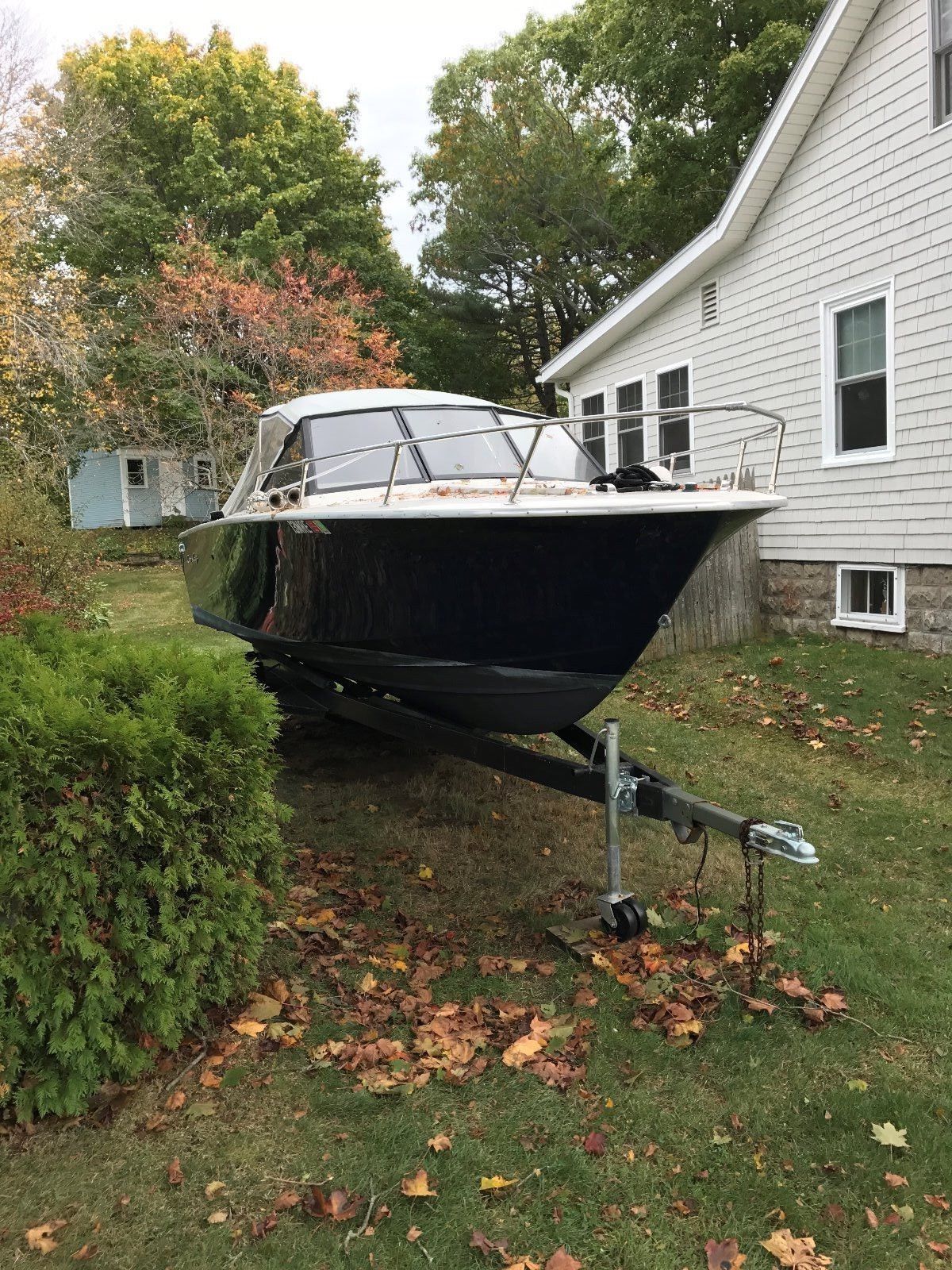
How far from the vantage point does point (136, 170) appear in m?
23.2

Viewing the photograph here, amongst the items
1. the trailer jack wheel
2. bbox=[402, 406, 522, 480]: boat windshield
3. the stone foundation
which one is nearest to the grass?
the trailer jack wheel

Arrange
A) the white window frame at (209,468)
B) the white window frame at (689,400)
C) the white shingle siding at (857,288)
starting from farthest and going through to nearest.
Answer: the white window frame at (209,468) < the white window frame at (689,400) < the white shingle siding at (857,288)

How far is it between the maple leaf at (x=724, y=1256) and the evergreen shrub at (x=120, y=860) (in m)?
1.79

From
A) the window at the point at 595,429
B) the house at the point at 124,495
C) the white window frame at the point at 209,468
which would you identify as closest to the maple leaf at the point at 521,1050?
the window at the point at 595,429

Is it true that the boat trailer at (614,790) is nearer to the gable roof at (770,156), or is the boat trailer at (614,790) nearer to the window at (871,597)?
the window at (871,597)

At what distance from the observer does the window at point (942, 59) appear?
7898mm

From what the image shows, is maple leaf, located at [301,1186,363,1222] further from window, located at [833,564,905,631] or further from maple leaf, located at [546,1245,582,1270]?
window, located at [833,564,905,631]

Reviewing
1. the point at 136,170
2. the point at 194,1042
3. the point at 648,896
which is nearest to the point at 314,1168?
the point at 194,1042

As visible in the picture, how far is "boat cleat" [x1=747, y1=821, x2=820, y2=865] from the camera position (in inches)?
123

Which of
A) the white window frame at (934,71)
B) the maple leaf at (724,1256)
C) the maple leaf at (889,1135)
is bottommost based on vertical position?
the maple leaf at (724,1256)

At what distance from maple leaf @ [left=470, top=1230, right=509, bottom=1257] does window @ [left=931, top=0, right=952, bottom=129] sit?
9265 mm

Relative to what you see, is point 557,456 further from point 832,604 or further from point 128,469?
point 128,469

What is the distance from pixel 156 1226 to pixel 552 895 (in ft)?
7.83

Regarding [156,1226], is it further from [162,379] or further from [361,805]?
[162,379]
